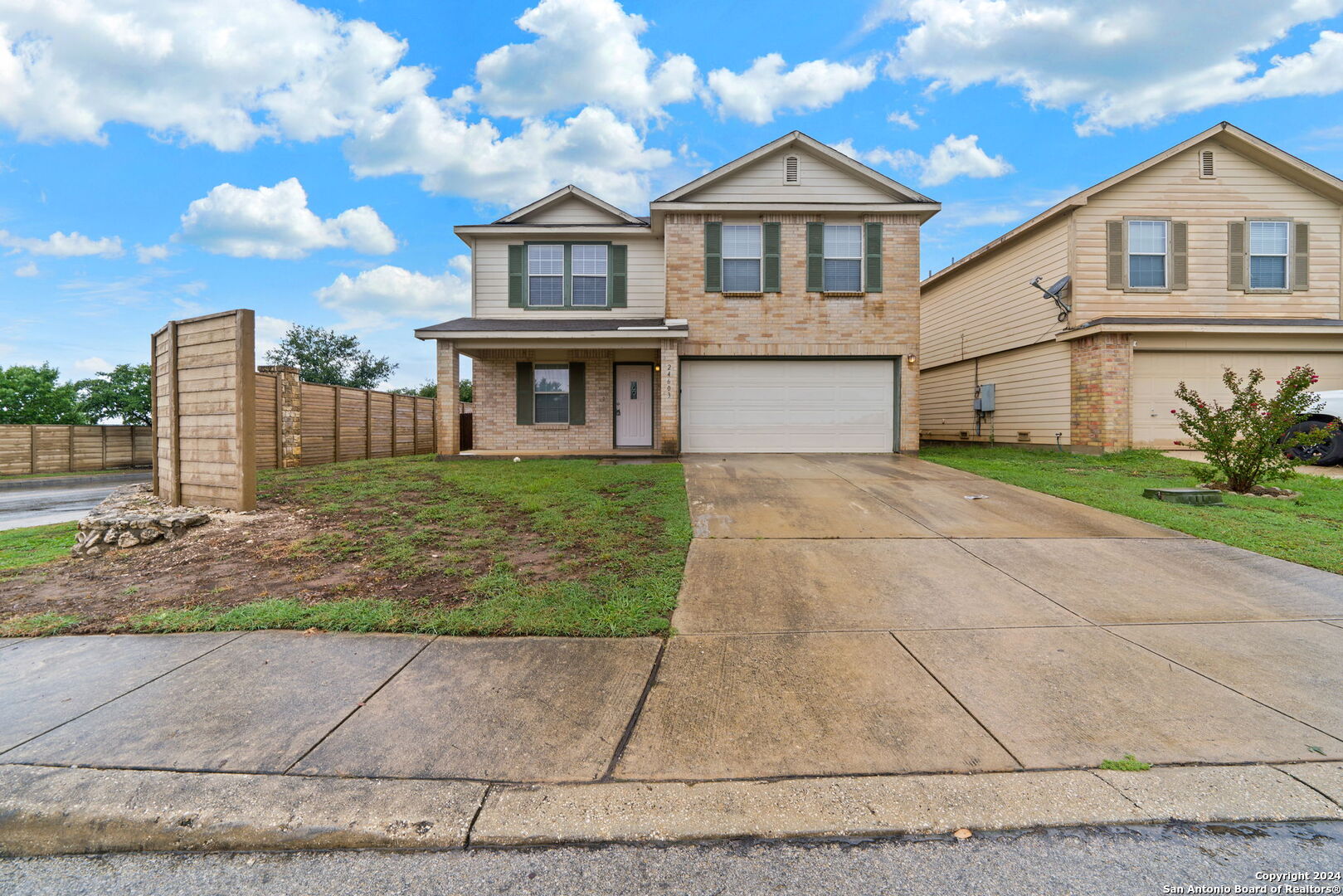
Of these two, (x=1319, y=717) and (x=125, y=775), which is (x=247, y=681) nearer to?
(x=125, y=775)

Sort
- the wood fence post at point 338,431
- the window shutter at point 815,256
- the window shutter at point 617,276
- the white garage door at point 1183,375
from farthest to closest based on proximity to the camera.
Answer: the wood fence post at point 338,431
the window shutter at point 617,276
the window shutter at point 815,256
the white garage door at point 1183,375

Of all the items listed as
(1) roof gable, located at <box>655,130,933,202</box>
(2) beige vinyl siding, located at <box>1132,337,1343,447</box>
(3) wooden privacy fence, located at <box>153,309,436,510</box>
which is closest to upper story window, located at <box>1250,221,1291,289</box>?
(2) beige vinyl siding, located at <box>1132,337,1343,447</box>

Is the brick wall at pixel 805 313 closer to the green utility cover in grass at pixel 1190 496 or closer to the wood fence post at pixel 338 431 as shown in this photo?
the green utility cover in grass at pixel 1190 496

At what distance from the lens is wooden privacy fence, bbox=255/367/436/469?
12195mm

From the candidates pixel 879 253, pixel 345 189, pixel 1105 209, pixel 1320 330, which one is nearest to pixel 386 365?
pixel 345 189

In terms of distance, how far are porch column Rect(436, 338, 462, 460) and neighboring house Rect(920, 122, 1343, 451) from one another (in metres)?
13.5

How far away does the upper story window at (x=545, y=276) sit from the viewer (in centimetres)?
1349

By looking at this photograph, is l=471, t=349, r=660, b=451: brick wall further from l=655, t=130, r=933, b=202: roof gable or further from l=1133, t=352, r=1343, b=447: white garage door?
l=1133, t=352, r=1343, b=447: white garage door

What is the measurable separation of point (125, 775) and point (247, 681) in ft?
2.27

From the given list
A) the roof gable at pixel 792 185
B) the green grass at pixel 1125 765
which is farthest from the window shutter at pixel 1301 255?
the green grass at pixel 1125 765

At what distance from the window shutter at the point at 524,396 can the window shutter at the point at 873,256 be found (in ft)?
26.2

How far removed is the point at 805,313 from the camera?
490 inches

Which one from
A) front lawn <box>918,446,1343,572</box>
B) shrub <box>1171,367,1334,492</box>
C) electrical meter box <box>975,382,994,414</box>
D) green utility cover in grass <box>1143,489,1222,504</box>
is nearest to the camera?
front lawn <box>918,446,1343,572</box>

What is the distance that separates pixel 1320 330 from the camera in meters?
11.6
